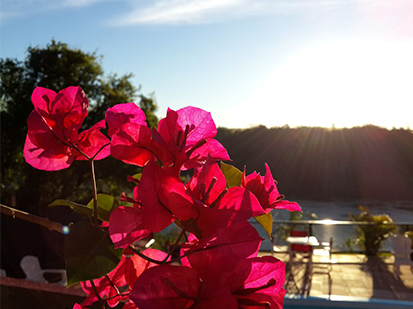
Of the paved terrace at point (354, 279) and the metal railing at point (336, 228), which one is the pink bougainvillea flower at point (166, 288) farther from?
the metal railing at point (336, 228)

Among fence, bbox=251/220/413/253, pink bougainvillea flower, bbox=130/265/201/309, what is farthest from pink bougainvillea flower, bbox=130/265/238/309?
fence, bbox=251/220/413/253

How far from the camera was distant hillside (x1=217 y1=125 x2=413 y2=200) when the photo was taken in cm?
1181

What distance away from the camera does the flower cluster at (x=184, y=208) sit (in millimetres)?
210

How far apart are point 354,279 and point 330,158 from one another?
348 inches

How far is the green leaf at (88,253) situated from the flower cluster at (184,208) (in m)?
0.01

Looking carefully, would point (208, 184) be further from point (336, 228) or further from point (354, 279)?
point (336, 228)

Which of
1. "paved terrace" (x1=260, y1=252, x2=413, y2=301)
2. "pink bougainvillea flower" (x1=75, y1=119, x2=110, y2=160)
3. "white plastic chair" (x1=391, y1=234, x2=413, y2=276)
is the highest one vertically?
"pink bougainvillea flower" (x1=75, y1=119, x2=110, y2=160)

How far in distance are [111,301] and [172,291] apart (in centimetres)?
14

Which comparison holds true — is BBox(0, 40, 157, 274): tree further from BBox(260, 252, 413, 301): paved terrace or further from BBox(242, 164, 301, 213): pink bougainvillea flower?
BBox(242, 164, 301, 213): pink bougainvillea flower

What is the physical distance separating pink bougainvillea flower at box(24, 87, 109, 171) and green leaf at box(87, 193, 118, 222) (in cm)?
4

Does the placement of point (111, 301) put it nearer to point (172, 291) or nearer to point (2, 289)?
point (172, 291)

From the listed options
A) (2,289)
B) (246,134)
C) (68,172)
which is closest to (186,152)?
(2,289)

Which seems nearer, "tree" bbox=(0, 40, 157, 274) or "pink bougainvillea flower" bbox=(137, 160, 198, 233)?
"pink bougainvillea flower" bbox=(137, 160, 198, 233)

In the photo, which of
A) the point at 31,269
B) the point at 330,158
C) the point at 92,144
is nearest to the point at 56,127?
the point at 92,144
